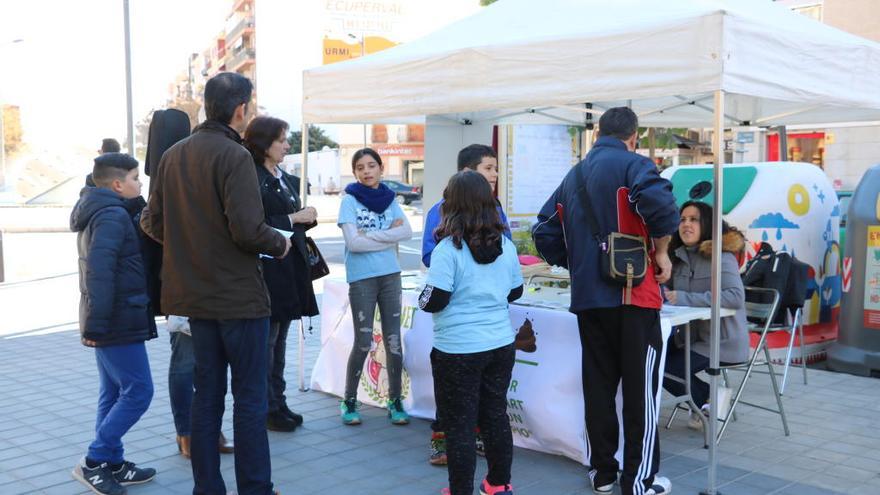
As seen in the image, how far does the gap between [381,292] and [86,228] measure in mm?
1760

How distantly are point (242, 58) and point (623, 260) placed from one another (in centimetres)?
7995

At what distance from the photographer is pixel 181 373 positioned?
432 centimetres

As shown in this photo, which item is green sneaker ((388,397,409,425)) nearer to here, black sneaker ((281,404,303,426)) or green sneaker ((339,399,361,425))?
green sneaker ((339,399,361,425))

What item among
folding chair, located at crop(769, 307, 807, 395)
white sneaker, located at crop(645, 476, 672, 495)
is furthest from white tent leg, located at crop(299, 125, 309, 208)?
folding chair, located at crop(769, 307, 807, 395)

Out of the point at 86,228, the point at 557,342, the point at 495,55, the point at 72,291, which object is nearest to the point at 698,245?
the point at 557,342

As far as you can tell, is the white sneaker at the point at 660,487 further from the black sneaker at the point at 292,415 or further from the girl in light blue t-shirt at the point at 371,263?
the black sneaker at the point at 292,415

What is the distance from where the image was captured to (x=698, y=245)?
15.9 ft

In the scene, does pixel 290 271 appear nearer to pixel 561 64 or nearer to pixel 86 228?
pixel 86 228

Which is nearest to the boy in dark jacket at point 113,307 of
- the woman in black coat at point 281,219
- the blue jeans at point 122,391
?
the blue jeans at point 122,391

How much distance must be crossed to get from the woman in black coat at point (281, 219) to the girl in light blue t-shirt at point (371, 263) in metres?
0.32

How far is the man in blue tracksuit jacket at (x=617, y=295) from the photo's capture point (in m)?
3.63

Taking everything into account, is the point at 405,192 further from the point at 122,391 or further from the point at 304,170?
the point at 122,391

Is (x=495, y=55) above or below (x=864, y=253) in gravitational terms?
above

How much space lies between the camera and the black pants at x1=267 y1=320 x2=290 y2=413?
4.80 meters
